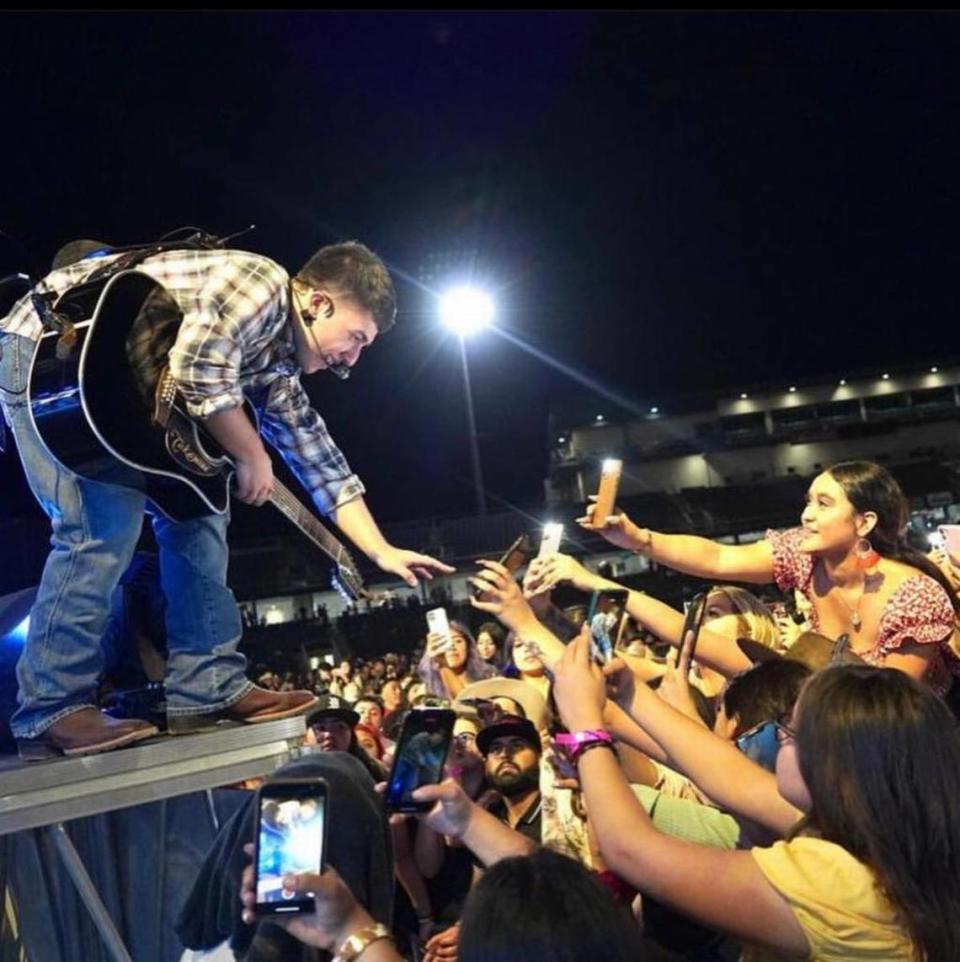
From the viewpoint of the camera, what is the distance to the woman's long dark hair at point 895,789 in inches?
62.8

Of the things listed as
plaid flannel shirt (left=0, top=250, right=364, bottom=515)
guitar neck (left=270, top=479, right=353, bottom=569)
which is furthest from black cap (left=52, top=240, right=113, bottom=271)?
guitar neck (left=270, top=479, right=353, bottom=569)

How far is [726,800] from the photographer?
2014 millimetres

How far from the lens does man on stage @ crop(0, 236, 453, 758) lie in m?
2.18

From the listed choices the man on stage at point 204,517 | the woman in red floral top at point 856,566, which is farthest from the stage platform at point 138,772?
the woman in red floral top at point 856,566

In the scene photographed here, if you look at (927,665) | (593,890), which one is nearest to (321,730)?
(927,665)

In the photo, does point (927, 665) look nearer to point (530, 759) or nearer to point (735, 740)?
point (735, 740)

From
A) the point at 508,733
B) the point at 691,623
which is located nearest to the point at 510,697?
the point at 508,733

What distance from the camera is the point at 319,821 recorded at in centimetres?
150

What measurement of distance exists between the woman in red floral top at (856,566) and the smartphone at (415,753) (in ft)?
5.37

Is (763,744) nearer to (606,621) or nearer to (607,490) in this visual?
(606,621)

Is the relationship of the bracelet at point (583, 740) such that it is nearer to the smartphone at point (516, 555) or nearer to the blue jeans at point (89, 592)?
the smartphone at point (516, 555)

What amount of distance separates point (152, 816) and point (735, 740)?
1.60 meters

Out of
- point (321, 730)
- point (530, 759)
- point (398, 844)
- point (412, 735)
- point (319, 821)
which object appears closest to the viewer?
point (319, 821)

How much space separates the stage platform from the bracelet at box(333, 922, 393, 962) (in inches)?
33.1
